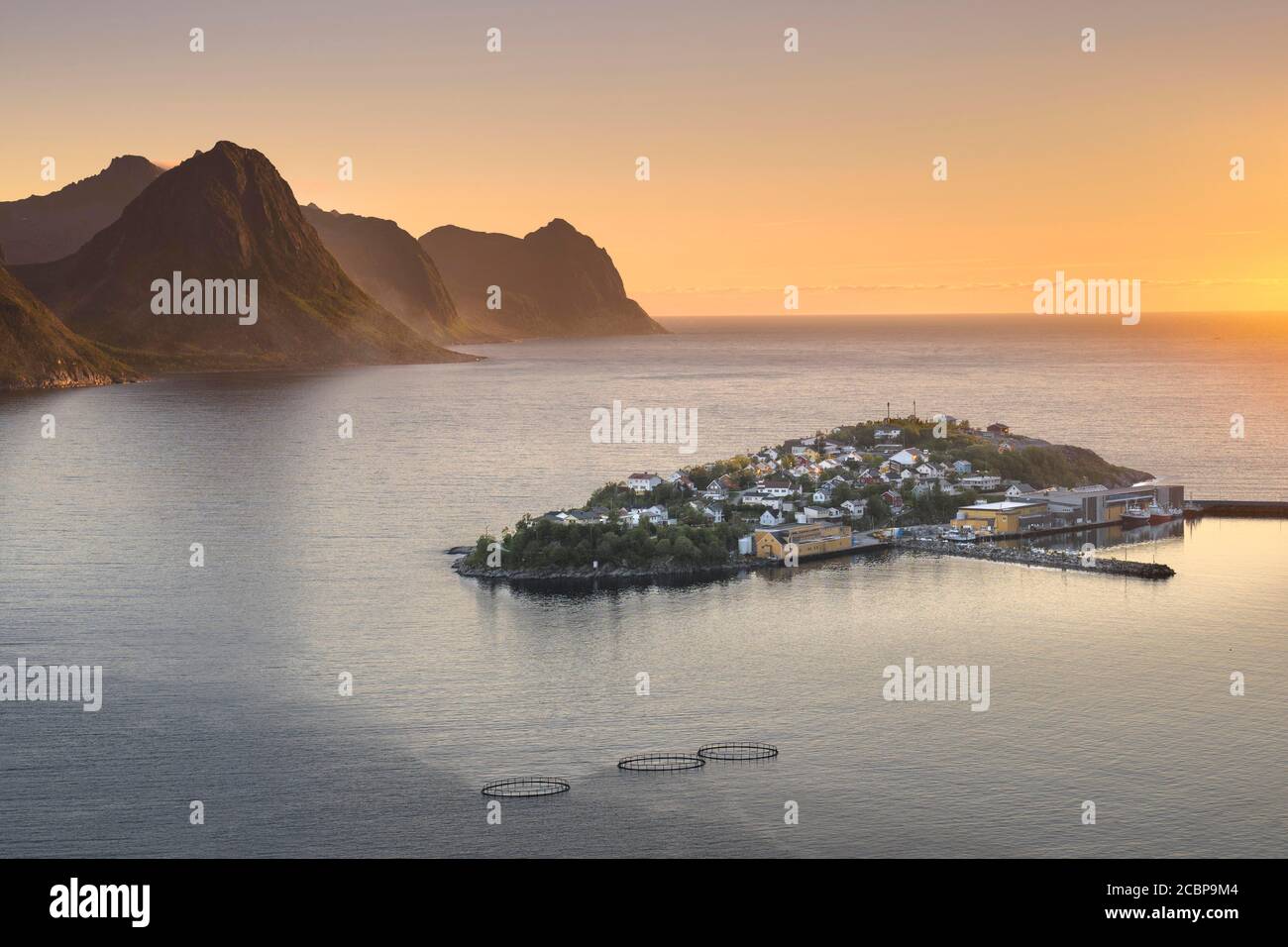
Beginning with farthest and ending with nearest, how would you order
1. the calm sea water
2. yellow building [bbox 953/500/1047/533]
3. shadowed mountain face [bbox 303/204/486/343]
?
1. shadowed mountain face [bbox 303/204/486/343]
2. yellow building [bbox 953/500/1047/533]
3. the calm sea water

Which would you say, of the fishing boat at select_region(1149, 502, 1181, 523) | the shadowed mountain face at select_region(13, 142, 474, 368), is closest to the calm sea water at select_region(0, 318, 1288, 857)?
the fishing boat at select_region(1149, 502, 1181, 523)

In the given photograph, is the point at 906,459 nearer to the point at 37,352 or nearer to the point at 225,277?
the point at 37,352

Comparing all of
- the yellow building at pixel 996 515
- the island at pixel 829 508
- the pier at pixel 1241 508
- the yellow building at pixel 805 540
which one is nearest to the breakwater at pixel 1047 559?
the island at pixel 829 508

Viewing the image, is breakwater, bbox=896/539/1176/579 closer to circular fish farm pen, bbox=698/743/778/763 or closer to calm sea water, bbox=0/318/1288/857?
calm sea water, bbox=0/318/1288/857

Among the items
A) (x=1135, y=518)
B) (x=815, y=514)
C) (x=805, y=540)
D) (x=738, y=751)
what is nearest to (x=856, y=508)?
(x=815, y=514)

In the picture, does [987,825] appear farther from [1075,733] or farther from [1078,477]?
[1078,477]

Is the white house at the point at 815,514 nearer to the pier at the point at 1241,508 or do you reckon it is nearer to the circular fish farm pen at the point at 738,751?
the pier at the point at 1241,508

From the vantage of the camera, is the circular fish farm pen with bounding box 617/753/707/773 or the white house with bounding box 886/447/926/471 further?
the white house with bounding box 886/447/926/471

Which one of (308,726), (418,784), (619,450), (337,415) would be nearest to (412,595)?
(308,726)
